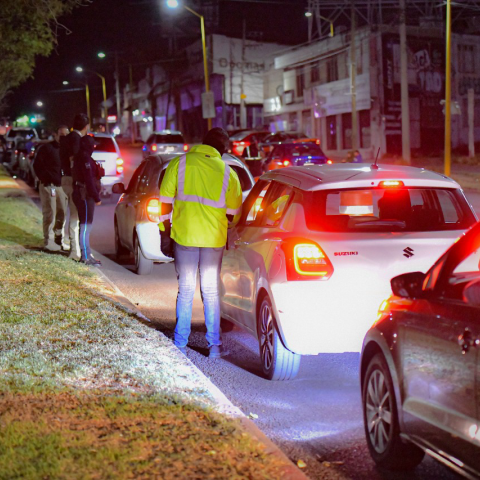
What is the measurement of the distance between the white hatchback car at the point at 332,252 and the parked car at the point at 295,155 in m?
23.1

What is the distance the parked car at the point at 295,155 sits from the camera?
99.9 ft

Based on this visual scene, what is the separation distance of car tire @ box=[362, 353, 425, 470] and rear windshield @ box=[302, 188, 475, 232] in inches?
63.3

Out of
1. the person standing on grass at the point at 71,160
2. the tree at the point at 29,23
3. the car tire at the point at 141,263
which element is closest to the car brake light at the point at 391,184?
the car tire at the point at 141,263

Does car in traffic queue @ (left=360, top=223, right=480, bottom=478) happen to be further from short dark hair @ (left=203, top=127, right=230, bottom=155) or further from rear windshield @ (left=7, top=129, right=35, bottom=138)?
rear windshield @ (left=7, top=129, right=35, bottom=138)

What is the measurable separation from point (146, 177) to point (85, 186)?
88cm

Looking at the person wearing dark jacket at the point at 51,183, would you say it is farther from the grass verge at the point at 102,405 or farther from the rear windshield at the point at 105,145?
the rear windshield at the point at 105,145

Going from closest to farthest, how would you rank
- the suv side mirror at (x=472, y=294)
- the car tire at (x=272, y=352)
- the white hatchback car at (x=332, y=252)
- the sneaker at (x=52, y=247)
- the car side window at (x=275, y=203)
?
the suv side mirror at (x=472, y=294) → the white hatchback car at (x=332, y=252) → the car tire at (x=272, y=352) → the car side window at (x=275, y=203) → the sneaker at (x=52, y=247)

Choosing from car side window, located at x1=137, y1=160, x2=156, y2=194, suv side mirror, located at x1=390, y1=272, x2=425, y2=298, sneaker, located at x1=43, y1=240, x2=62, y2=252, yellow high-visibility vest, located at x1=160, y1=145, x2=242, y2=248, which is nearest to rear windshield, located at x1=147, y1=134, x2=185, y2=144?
sneaker, located at x1=43, y1=240, x2=62, y2=252

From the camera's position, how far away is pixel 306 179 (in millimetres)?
6730

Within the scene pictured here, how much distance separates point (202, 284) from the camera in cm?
776

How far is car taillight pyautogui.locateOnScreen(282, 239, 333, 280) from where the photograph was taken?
6.16 meters

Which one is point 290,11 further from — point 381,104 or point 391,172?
point 391,172

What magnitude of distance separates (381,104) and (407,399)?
160 feet

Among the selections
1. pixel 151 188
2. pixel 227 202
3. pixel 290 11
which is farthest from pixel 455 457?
pixel 290 11
